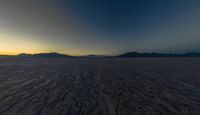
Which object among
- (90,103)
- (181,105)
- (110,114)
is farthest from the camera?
(90,103)

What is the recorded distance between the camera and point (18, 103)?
734cm

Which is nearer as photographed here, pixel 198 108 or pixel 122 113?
pixel 122 113

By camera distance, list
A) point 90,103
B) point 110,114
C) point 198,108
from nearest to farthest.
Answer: point 110,114 < point 198,108 < point 90,103

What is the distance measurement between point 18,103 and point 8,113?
4.71 feet

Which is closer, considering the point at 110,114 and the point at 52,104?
the point at 110,114

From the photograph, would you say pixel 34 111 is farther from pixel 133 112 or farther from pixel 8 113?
pixel 133 112

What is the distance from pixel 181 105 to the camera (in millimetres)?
6812

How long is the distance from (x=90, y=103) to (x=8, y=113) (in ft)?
17.1

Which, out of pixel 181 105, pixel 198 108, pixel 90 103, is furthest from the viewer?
pixel 90 103

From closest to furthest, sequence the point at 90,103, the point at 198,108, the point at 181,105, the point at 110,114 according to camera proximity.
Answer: the point at 110,114 < the point at 198,108 < the point at 181,105 < the point at 90,103

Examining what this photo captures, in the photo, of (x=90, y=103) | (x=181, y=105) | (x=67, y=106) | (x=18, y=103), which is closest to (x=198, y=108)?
(x=181, y=105)

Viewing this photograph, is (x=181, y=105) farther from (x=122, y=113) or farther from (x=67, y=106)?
(x=67, y=106)

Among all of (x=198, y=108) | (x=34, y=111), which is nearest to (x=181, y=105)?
(x=198, y=108)

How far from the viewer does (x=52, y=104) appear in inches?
282
